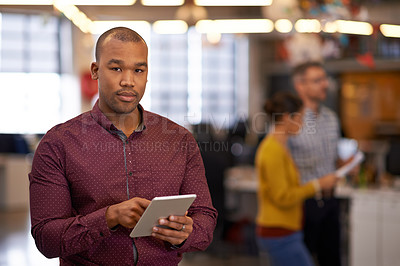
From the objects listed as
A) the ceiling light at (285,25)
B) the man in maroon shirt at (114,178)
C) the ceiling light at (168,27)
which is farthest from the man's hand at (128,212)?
the ceiling light at (168,27)

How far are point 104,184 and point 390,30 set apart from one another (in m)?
2.56

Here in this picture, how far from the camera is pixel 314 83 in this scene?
344cm

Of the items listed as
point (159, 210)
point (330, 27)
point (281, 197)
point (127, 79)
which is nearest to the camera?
point (159, 210)

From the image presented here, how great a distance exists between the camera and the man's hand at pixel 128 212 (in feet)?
4.73

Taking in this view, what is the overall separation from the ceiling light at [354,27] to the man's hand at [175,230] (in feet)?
8.84

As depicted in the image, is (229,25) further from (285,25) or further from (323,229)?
(323,229)

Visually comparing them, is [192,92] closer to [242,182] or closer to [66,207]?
[242,182]

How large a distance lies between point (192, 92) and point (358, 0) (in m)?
6.26

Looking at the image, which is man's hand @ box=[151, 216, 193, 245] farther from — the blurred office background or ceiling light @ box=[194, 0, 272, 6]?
ceiling light @ box=[194, 0, 272, 6]

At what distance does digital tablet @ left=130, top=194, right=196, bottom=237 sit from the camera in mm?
1387

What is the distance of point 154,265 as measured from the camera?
5.32 ft

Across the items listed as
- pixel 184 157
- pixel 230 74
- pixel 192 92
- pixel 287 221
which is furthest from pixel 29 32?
pixel 184 157

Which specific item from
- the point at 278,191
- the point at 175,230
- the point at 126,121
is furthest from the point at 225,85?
the point at 175,230

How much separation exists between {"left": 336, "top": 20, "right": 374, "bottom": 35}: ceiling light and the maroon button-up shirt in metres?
2.51
